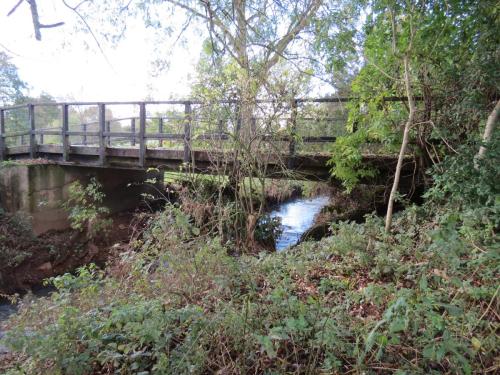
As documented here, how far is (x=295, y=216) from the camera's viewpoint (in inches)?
465

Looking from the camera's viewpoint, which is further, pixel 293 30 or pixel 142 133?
pixel 142 133

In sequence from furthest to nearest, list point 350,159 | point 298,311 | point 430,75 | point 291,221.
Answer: point 291,221 → point 350,159 → point 430,75 → point 298,311

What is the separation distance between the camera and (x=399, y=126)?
555cm

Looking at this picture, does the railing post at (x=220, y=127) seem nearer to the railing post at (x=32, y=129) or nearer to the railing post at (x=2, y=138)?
the railing post at (x=32, y=129)

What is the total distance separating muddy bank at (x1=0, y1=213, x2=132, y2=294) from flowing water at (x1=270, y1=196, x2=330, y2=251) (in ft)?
13.3

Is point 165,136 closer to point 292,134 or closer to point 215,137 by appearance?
point 215,137

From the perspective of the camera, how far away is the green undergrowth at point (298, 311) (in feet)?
7.36

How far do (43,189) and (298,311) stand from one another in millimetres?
8654

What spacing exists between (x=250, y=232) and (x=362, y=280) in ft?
10.4

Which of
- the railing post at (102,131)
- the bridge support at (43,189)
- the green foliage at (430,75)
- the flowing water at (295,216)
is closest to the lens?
the green foliage at (430,75)

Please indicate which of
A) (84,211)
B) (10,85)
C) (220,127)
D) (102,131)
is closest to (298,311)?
(220,127)

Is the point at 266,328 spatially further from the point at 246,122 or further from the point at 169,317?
the point at 246,122

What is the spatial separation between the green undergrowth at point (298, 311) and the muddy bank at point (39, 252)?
391 centimetres

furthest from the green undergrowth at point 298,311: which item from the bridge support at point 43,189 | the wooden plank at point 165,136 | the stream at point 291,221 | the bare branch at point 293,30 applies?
the bridge support at point 43,189
